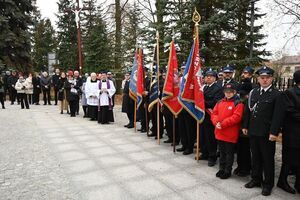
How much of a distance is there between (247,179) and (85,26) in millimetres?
29567

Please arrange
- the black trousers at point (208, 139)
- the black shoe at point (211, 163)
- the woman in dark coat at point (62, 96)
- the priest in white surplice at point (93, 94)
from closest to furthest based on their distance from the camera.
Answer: the black shoe at point (211, 163) → the black trousers at point (208, 139) → the priest in white surplice at point (93, 94) → the woman in dark coat at point (62, 96)

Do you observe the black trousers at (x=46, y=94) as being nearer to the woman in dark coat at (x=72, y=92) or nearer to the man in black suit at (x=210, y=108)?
the woman in dark coat at (x=72, y=92)

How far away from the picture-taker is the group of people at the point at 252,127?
14.5ft

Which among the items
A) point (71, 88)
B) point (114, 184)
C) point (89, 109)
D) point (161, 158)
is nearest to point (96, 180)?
point (114, 184)

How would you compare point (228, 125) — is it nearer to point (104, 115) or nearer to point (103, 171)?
point (103, 171)

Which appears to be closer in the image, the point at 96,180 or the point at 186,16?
the point at 96,180

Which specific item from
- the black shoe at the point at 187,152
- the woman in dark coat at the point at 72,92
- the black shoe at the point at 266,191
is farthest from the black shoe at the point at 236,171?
the woman in dark coat at the point at 72,92

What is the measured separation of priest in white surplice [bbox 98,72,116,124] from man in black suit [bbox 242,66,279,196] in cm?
688

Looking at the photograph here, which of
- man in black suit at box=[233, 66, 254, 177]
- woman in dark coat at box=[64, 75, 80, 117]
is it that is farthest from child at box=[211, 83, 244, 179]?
woman in dark coat at box=[64, 75, 80, 117]

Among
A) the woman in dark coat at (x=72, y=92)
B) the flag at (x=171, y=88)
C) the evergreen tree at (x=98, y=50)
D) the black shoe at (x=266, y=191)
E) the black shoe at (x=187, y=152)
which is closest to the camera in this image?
the black shoe at (x=266, y=191)

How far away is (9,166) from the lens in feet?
19.5

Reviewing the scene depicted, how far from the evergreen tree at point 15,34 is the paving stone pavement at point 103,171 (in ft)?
45.0

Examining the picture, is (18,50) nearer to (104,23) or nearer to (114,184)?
(104,23)

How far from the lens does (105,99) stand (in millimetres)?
10906
